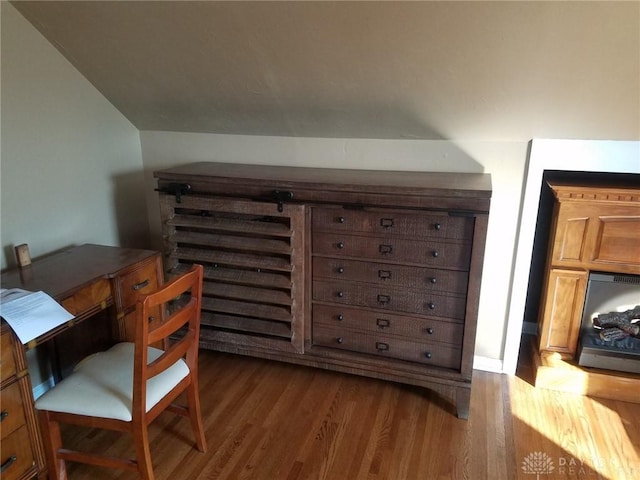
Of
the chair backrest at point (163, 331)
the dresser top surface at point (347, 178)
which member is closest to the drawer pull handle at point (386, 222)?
the dresser top surface at point (347, 178)

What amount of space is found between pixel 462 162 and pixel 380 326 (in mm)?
899

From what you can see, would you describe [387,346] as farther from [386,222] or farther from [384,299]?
[386,222]

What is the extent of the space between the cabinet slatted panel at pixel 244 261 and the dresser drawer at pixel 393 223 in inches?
4.8

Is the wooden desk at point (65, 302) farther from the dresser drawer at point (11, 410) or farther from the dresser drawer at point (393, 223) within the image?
the dresser drawer at point (393, 223)

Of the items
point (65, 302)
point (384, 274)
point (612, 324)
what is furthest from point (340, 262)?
point (612, 324)

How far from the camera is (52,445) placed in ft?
5.37

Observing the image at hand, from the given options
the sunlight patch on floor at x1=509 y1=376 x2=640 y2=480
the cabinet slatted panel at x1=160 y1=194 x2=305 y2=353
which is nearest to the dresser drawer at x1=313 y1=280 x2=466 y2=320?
the cabinet slatted panel at x1=160 y1=194 x2=305 y2=353

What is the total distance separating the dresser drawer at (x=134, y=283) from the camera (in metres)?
1.95

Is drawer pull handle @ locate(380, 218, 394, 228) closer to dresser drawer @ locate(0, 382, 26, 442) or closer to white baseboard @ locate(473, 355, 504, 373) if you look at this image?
white baseboard @ locate(473, 355, 504, 373)

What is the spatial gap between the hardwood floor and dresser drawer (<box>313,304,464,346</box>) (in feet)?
1.17

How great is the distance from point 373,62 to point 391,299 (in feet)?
3.33

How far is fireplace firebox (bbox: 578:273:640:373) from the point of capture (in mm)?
2201

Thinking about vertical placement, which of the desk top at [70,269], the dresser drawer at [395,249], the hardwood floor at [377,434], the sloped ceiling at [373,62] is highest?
the sloped ceiling at [373,62]

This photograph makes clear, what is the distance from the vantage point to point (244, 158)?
2625mm
